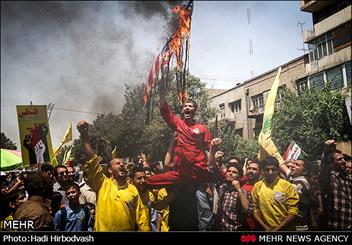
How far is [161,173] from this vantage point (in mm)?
3438

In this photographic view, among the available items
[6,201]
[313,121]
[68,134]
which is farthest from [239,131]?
[6,201]

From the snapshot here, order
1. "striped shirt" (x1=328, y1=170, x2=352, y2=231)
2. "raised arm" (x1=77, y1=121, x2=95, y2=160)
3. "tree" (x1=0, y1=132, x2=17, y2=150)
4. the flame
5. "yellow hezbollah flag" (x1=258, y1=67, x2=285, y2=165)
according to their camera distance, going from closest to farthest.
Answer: "striped shirt" (x1=328, y1=170, x2=352, y2=231), "yellow hezbollah flag" (x1=258, y1=67, x2=285, y2=165), "raised arm" (x1=77, y1=121, x2=95, y2=160), the flame, "tree" (x1=0, y1=132, x2=17, y2=150)

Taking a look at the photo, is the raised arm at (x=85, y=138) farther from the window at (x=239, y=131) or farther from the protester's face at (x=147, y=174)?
the window at (x=239, y=131)

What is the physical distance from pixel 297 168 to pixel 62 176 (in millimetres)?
2048

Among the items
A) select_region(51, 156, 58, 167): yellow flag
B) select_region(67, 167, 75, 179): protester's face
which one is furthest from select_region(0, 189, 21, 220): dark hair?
select_region(67, 167, 75, 179): protester's face

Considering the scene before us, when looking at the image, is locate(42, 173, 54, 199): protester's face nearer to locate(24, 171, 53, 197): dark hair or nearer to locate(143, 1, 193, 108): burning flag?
locate(24, 171, 53, 197): dark hair

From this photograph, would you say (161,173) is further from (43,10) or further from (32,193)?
(43,10)

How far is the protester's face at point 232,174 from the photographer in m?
3.41

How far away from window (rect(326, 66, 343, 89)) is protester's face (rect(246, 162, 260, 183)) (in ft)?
3.06

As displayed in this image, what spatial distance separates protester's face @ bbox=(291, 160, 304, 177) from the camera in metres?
3.27

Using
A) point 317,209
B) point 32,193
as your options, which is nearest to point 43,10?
point 32,193

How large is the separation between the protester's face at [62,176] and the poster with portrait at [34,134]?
0.56 ft

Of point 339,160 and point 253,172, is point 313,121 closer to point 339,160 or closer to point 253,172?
point 339,160

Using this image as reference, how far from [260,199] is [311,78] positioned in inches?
44.5
